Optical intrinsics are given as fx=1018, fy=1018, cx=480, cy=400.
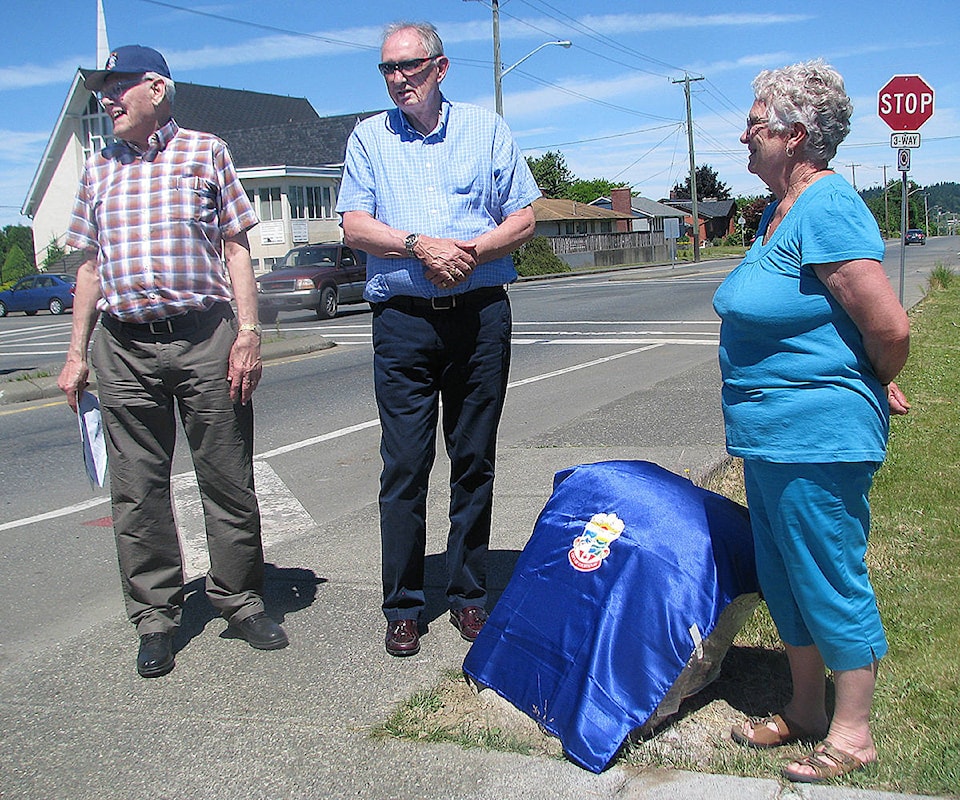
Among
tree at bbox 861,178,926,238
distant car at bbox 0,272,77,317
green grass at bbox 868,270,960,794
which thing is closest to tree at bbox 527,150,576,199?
tree at bbox 861,178,926,238

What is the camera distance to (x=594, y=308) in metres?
21.4

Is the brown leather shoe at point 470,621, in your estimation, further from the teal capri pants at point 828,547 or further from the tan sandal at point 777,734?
the teal capri pants at point 828,547

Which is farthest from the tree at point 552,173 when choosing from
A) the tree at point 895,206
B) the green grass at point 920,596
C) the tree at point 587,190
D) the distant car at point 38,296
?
the green grass at point 920,596

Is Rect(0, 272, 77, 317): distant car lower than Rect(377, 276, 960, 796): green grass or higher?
higher

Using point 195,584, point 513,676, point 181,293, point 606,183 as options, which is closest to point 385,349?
point 181,293

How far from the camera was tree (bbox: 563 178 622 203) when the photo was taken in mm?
109863

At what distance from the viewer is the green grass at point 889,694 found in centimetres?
272

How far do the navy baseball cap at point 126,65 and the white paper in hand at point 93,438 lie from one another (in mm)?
1136

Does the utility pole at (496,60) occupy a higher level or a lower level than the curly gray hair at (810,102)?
higher

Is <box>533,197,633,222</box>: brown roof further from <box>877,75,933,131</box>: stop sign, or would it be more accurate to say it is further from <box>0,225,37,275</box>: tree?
<box>877,75,933,131</box>: stop sign

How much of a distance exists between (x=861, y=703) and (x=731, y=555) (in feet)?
1.69

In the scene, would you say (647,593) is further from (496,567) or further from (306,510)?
(306,510)

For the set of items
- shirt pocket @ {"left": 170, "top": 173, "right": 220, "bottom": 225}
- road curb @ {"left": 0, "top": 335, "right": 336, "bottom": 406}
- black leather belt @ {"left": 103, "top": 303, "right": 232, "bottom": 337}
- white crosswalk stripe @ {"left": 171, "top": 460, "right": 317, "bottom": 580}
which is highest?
shirt pocket @ {"left": 170, "top": 173, "right": 220, "bottom": 225}

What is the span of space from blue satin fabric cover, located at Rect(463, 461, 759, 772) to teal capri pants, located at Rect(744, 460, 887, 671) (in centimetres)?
26
